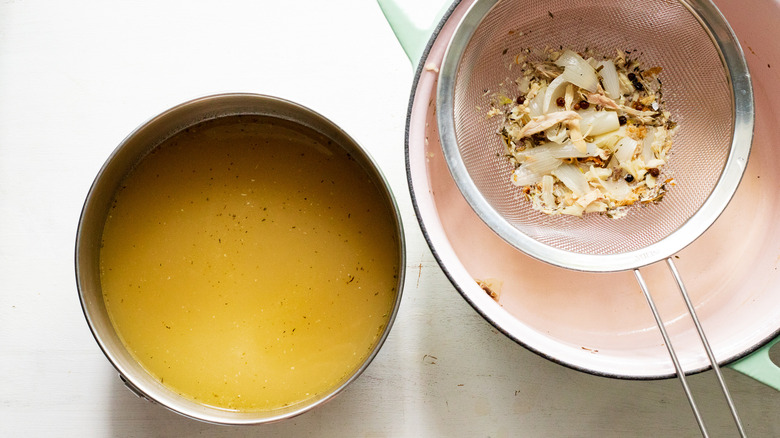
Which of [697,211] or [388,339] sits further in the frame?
[388,339]

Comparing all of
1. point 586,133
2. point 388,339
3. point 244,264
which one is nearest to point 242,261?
point 244,264

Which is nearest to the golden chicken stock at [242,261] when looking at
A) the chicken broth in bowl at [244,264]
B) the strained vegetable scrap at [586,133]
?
the chicken broth in bowl at [244,264]

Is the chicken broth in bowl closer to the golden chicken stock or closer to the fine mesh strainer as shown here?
the golden chicken stock

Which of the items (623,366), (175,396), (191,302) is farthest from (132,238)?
(623,366)

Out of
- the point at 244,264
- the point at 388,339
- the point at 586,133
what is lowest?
the point at 388,339

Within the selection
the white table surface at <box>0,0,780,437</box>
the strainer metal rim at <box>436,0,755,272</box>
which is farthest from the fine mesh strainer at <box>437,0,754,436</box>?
the white table surface at <box>0,0,780,437</box>

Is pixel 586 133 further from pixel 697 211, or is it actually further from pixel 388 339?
pixel 388 339

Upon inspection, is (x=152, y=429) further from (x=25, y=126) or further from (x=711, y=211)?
(x=711, y=211)

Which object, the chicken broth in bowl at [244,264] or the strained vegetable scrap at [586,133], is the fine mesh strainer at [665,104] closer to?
the strained vegetable scrap at [586,133]
